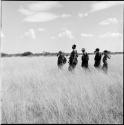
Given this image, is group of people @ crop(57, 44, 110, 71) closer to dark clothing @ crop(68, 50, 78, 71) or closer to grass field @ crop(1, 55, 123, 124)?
dark clothing @ crop(68, 50, 78, 71)

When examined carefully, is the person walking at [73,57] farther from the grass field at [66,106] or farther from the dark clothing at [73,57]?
the grass field at [66,106]

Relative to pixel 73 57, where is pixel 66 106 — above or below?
below

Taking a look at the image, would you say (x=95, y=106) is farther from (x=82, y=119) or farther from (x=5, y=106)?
(x=5, y=106)

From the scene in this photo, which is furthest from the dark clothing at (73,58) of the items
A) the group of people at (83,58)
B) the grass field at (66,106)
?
the grass field at (66,106)

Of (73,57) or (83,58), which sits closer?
(73,57)

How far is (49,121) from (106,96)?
5.69ft

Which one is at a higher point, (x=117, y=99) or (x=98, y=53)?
(x=98, y=53)

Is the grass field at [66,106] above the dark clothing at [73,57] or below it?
below

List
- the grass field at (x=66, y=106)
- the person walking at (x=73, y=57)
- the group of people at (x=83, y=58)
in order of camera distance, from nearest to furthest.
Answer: the grass field at (x=66, y=106) < the person walking at (x=73, y=57) < the group of people at (x=83, y=58)

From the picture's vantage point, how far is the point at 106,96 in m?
6.12

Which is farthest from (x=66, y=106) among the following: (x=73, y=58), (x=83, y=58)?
(x=83, y=58)

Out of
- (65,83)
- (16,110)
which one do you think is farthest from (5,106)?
(65,83)

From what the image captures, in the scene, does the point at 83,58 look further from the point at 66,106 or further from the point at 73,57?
the point at 66,106

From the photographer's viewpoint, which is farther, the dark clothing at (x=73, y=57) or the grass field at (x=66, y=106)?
the dark clothing at (x=73, y=57)
